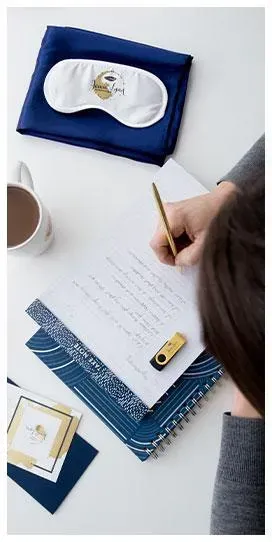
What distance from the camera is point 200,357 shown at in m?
0.76

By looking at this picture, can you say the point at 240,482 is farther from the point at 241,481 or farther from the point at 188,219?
the point at 188,219

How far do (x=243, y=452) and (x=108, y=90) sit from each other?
19.2 inches

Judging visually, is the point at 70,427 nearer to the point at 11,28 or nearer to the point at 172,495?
the point at 172,495

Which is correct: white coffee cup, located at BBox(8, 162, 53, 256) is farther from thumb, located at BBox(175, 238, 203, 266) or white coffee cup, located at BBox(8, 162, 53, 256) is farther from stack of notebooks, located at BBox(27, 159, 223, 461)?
thumb, located at BBox(175, 238, 203, 266)

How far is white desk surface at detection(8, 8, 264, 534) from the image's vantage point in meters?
0.75

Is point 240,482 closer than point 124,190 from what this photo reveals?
Yes

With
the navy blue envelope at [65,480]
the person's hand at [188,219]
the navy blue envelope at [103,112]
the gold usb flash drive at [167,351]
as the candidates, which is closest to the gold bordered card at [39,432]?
the navy blue envelope at [65,480]

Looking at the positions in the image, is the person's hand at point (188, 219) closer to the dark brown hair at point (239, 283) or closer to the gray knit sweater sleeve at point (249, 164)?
the gray knit sweater sleeve at point (249, 164)

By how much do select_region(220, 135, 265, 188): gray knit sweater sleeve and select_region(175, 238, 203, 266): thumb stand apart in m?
0.09

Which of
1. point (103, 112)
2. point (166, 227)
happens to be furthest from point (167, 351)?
point (103, 112)

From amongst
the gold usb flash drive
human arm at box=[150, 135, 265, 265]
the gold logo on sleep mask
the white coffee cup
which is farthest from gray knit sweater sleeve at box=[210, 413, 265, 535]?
the gold logo on sleep mask

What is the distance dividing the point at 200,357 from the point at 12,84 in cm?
45

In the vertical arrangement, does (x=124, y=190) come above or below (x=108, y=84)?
below

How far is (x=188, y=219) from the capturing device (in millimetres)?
769
